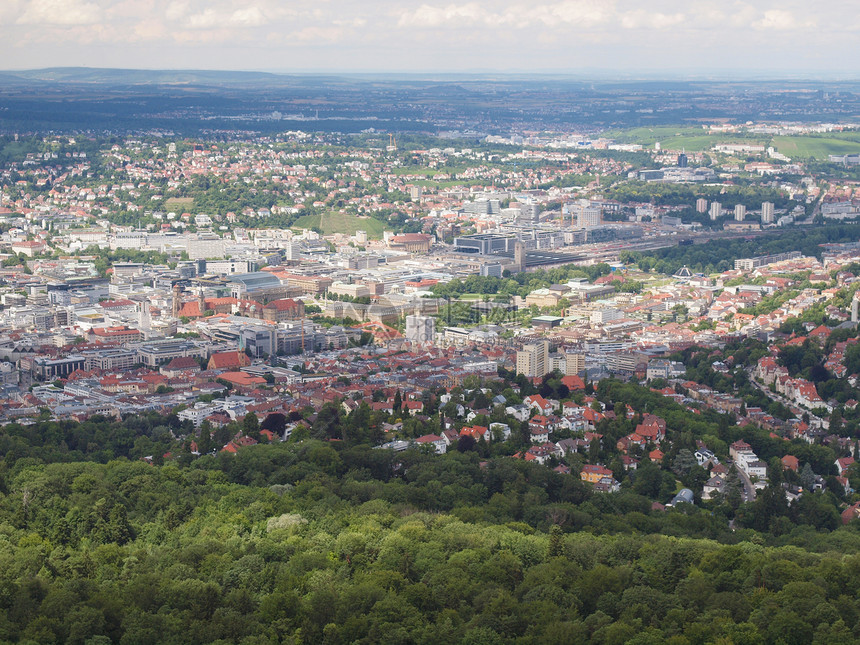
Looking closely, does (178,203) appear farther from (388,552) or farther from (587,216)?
(388,552)

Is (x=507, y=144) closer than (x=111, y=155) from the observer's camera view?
No

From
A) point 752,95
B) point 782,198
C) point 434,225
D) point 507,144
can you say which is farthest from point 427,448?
point 752,95

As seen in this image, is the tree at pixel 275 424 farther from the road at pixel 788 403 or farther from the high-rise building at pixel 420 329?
the high-rise building at pixel 420 329

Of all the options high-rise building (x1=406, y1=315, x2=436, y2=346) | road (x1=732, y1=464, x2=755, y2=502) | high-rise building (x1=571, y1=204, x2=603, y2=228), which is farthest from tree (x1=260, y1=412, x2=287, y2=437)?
high-rise building (x1=571, y1=204, x2=603, y2=228)

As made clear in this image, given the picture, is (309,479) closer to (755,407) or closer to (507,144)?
(755,407)

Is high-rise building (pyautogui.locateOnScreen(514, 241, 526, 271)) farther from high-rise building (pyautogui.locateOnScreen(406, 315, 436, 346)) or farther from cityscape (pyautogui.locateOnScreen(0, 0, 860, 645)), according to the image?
high-rise building (pyautogui.locateOnScreen(406, 315, 436, 346))

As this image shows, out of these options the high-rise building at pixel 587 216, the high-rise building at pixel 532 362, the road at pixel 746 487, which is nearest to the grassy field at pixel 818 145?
the high-rise building at pixel 587 216
